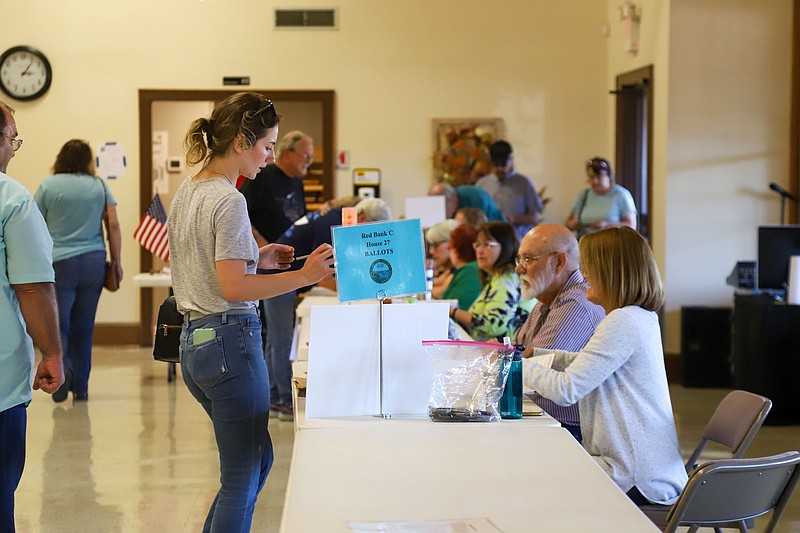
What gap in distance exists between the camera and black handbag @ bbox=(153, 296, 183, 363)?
2963 millimetres

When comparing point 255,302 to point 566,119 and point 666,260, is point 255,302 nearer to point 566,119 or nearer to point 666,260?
point 666,260

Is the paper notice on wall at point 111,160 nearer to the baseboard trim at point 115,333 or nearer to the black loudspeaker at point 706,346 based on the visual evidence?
the baseboard trim at point 115,333

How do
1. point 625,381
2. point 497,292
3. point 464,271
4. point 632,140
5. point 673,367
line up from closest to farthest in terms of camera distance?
point 625,381, point 497,292, point 464,271, point 673,367, point 632,140

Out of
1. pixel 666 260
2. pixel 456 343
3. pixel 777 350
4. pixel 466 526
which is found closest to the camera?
pixel 466 526

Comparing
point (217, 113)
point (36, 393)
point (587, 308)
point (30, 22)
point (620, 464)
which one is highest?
point (30, 22)

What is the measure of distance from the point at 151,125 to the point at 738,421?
7478 millimetres

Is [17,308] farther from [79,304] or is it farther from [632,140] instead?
[632,140]

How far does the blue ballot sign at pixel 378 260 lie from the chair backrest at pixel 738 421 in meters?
1.06

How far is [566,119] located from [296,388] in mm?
6961

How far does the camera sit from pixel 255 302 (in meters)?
2.87

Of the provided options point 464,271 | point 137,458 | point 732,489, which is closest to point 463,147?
point 464,271

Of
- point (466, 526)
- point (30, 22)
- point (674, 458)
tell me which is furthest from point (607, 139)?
point (466, 526)

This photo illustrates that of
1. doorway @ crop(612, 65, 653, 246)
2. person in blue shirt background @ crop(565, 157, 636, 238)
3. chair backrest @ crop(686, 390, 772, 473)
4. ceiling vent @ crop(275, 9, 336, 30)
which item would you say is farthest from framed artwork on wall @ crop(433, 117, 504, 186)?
chair backrest @ crop(686, 390, 772, 473)

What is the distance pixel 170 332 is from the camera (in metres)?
2.97
